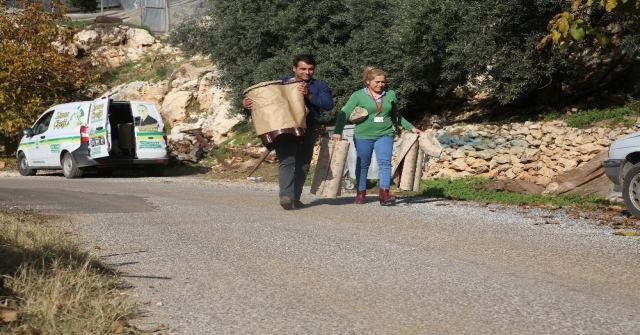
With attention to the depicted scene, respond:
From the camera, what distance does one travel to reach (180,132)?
27.6 metres

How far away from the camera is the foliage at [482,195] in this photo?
1375 cm

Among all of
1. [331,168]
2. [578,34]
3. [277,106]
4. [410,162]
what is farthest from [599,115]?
[578,34]

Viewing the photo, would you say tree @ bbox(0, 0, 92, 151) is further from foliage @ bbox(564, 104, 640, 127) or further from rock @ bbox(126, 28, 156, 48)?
foliage @ bbox(564, 104, 640, 127)

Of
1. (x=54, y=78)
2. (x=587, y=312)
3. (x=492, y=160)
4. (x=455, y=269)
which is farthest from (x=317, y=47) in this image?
(x=587, y=312)

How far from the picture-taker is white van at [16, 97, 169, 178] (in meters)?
21.7

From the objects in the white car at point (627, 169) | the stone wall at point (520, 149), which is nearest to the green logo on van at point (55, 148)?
the stone wall at point (520, 149)

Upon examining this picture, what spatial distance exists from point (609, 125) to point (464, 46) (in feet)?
11.4

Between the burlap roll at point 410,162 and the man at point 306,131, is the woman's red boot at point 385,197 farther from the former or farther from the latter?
the man at point 306,131

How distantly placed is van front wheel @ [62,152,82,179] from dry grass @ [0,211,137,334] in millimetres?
14549

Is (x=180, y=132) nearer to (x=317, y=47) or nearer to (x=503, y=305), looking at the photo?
(x=317, y=47)

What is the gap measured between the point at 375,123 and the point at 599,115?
24.1 ft

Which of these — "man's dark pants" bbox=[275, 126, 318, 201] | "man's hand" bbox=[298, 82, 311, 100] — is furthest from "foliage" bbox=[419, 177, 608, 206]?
"man's hand" bbox=[298, 82, 311, 100]

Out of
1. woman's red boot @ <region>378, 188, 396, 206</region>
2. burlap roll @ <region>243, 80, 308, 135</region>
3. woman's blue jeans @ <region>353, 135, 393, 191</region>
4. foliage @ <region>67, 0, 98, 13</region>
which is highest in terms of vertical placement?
foliage @ <region>67, 0, 98, 13</region>

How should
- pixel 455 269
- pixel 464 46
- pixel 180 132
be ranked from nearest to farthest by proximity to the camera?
pixel 455 269 → pixel 464 46 → pixel 180 132
